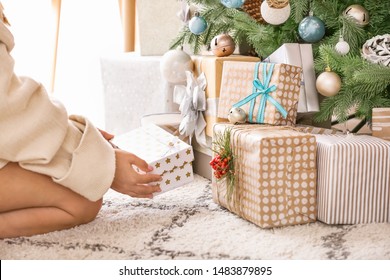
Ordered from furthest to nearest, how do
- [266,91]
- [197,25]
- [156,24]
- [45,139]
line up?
[156,24], [197,25], [266,91], [45,139]

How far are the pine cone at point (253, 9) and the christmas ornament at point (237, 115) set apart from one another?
360 millimetres

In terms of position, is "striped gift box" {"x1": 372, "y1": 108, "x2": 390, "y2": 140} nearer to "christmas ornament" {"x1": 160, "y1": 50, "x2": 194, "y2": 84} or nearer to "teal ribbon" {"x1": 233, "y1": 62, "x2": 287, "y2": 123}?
"teal ribbon" {"x1": 233, "y1": 62, "x2": 287, "y2": 123}

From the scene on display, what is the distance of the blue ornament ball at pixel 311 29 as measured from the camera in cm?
139

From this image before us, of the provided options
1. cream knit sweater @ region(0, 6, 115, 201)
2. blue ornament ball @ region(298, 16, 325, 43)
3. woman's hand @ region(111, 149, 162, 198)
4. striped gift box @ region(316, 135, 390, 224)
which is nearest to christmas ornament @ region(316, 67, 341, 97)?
blue ornament ball @ region(298, 16, 325, 43)

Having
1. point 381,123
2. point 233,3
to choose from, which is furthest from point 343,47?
point 233,3

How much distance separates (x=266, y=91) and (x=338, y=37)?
0.26 metres

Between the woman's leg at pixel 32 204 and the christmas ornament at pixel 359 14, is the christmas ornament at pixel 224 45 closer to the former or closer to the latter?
the christmas ornament at pixel 359 14

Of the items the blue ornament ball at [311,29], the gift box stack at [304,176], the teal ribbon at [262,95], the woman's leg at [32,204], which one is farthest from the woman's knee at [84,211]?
the blue ornament ball at [311,29]

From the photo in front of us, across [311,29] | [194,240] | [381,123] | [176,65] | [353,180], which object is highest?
[311,29]

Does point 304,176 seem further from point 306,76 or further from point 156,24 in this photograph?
point 156,24

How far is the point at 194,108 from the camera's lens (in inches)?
62.7

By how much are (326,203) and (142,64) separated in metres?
1.00

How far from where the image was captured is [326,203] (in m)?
1.16
